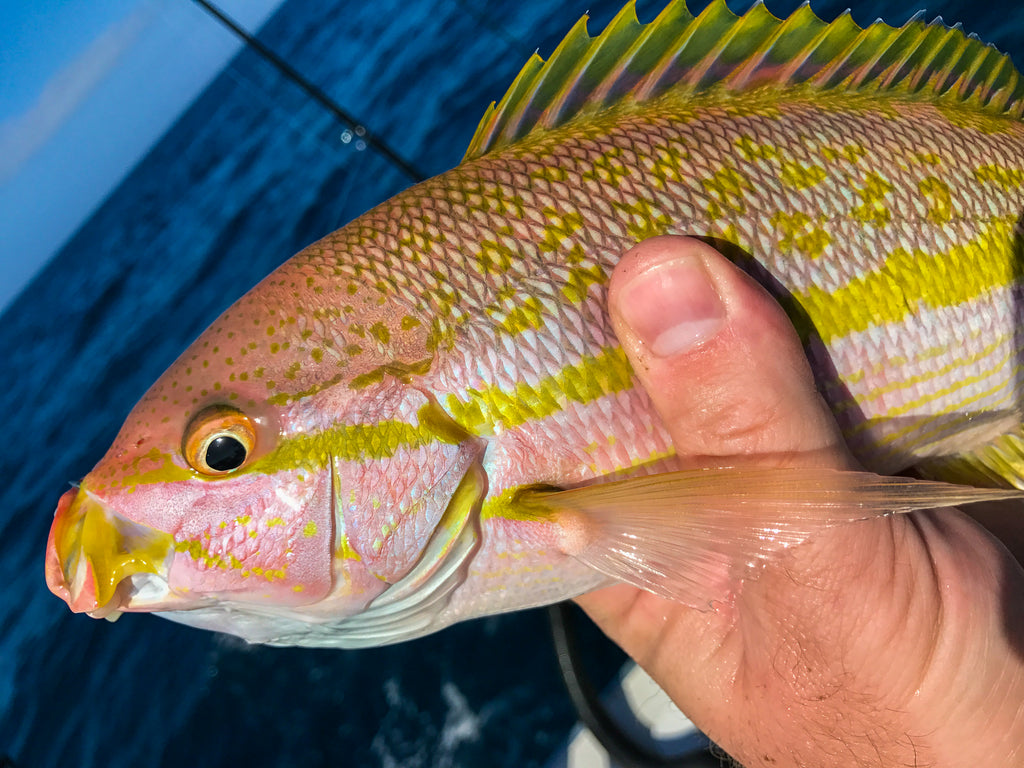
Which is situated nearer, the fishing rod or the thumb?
the thumb

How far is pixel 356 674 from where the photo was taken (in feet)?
10.8

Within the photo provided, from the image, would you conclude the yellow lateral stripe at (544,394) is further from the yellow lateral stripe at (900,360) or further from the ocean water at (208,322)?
the ocean water at (208,322)

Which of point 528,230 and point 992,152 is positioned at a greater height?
point 992,152

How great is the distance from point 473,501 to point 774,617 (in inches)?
25.2

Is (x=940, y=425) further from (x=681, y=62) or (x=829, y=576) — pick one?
(x=681, y=62)

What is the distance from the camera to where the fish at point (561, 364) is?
43.7 inches

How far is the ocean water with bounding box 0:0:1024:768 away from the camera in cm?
324

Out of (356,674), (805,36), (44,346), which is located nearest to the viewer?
(805,36)

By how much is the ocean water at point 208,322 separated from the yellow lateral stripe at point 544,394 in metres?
2.38

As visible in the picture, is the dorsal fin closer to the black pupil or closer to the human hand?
the human hand

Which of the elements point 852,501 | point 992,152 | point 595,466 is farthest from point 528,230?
point 992,152

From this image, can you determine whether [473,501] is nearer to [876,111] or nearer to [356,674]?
[876,111]

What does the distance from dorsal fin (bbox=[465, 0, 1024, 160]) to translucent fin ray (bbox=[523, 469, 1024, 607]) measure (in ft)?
2.74

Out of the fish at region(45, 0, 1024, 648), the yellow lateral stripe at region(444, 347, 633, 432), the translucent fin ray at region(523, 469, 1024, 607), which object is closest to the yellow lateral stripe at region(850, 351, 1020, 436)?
the fish at region(45, 0, 1024, 648)
